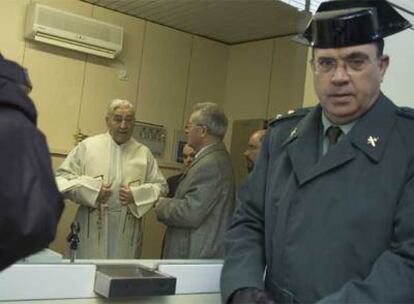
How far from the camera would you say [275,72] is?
3.19m

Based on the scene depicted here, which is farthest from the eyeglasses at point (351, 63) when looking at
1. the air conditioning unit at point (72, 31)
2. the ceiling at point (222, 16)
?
the air conditioning unit at point (72, 31)

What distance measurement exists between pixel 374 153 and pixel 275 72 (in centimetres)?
226

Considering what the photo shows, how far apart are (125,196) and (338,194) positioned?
1163 millimetres

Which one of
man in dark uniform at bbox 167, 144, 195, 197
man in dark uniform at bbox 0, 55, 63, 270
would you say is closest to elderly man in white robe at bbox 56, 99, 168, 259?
man in dark uniform at bbox 167, 144, 195, 197

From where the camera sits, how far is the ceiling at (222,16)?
2490 mm

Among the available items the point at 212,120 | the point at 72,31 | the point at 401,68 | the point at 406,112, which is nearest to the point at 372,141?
the point at 406,112

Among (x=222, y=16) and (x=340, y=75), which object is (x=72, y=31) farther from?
(x=340, y=75)

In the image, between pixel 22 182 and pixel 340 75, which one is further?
pixel 340 75

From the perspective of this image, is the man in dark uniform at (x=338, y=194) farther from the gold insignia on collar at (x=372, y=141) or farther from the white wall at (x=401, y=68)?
the white wall at (x=401, y=68)

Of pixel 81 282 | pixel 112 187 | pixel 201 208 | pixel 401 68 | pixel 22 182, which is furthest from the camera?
pixel 112 187

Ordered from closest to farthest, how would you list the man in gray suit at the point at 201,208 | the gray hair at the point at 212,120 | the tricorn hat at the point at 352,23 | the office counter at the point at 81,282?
the tricorn hat at the point at 352,23
the office counter at the point at 81,282
the man in gray suit at the point at 201,208
the gray hair at the point at 212,120

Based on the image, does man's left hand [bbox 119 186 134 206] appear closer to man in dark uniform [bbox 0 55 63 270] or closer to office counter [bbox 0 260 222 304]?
office counter [bbox 0 260 222 304]

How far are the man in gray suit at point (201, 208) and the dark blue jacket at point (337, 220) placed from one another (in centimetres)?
78

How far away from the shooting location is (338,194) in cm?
99
